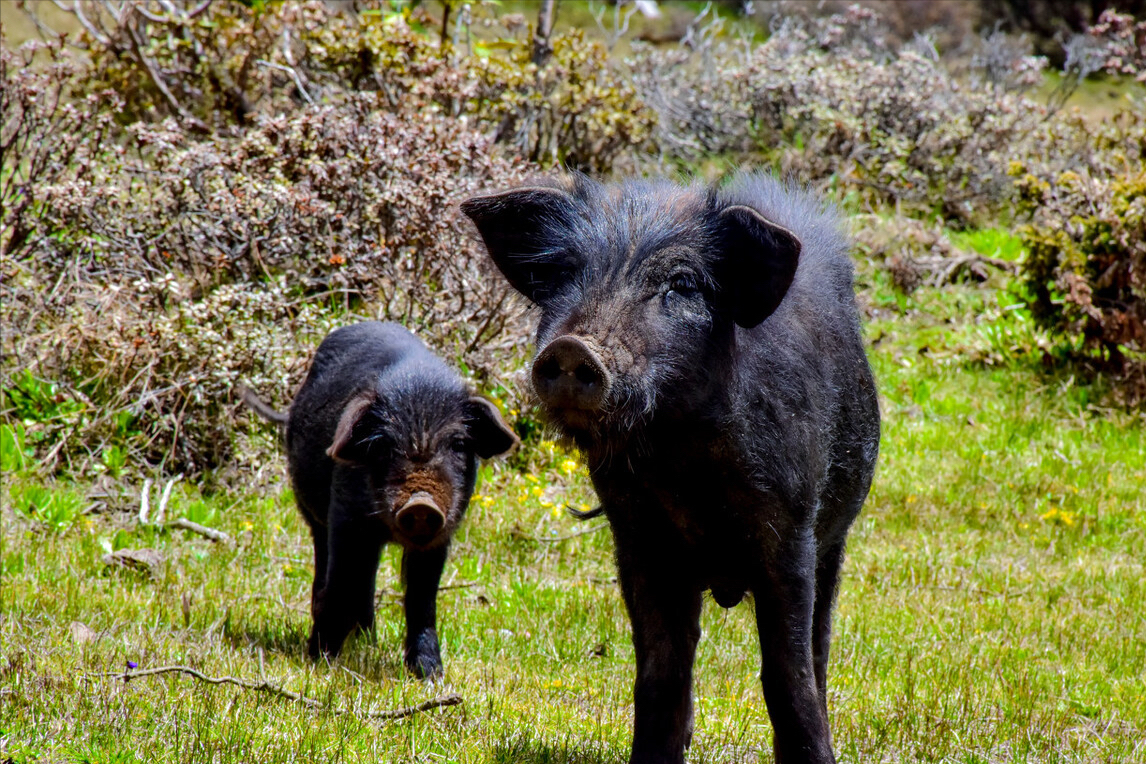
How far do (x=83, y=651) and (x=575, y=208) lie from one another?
278 centimetres

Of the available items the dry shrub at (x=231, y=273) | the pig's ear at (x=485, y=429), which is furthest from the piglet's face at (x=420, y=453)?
the dry shrub at (x=231, y=273)

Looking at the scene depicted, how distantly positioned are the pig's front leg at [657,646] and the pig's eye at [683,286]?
2.57ft

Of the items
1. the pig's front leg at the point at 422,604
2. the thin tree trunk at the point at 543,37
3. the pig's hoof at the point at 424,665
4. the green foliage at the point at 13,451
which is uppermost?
the thin tree trunk at the point at 543,37

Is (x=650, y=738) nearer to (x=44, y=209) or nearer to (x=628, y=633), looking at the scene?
(x=628, y=633)

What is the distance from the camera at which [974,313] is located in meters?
11.4

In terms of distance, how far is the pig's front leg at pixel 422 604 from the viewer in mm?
5305

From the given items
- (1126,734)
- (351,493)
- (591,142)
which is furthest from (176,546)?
(591,142)

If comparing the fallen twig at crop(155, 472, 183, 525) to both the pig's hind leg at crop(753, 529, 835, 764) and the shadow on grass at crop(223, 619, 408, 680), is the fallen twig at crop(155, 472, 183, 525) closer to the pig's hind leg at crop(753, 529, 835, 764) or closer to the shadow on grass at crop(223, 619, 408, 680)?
the shadow on grass at crop(223, 619, 408, 680)

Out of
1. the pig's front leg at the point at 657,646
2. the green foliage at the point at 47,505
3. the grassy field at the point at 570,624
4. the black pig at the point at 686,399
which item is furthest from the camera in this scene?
the green foliage at the point at 47,505

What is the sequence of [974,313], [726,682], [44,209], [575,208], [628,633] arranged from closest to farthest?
[575,208]
[726,682]
[628,633]
[44,209]
[974,313]

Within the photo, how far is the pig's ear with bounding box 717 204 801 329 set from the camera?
131 inches

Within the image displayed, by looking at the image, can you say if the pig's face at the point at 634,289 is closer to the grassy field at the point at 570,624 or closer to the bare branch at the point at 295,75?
the grassy field at the point at 570,624

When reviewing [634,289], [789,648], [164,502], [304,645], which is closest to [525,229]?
[634,289]

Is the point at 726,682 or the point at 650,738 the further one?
the point at 726,682
